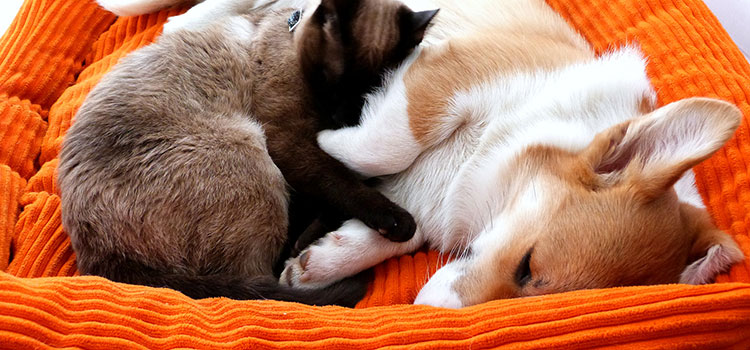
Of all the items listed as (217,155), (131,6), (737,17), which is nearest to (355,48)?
Result: (217,155)

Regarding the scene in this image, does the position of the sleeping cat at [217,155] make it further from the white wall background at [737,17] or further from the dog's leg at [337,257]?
the white wall background at [737,17]

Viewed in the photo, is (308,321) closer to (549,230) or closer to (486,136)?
(549,230)

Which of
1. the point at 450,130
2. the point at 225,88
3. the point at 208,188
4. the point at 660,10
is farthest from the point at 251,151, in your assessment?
the point at 660,10

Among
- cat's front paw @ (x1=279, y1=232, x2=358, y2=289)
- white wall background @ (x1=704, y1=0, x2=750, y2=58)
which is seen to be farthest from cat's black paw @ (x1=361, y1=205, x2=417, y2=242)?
white wall background @ (x1=704, y1=0, x2=750, y2=58)

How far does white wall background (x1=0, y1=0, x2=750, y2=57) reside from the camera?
3064mm

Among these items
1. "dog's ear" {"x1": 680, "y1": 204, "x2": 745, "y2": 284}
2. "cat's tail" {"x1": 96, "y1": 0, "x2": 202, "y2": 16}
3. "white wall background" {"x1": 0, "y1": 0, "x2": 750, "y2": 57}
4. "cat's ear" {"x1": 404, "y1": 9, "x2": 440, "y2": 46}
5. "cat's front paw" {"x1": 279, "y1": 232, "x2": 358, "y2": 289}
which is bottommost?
"cat's front paw" {"x1": 279, "y1": 232, "x2": 358, "y2": 289}

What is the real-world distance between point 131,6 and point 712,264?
288cm

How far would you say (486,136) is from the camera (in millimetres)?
2066

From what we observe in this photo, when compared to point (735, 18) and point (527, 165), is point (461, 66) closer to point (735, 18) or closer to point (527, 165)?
point (527, 165)

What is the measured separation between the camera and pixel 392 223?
6.48ft

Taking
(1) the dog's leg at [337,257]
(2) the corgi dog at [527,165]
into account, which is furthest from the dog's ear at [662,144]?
(1) the dog's leg at [337,257]

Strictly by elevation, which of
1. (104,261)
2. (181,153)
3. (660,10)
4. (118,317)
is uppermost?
(660,10)

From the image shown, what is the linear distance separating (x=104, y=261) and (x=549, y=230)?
4.67 ft

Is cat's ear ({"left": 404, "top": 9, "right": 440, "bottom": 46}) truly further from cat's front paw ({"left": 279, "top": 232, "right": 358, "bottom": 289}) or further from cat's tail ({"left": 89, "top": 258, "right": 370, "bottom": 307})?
cat's tail ({"left": 89, "top": 258, "right": 370, "bottom": 307})
